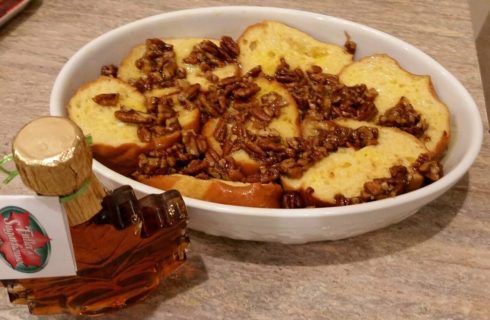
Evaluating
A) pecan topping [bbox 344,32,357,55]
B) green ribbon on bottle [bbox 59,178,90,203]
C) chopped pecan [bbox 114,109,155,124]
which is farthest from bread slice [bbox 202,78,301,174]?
green ribbon on bottle [bbox 59,178,90,203]

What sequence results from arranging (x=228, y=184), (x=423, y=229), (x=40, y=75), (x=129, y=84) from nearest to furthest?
(x=228, y=184)
(x=423, y=229)
(x=129, y=84)
(x=40, y=75)

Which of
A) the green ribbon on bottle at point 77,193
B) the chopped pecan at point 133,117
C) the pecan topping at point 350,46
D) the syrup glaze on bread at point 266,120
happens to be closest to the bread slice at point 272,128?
the syrup glaze on bread at point 266,120

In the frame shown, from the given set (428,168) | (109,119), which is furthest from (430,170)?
(109,119)

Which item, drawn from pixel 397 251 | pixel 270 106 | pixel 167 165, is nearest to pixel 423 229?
pixel 397 251

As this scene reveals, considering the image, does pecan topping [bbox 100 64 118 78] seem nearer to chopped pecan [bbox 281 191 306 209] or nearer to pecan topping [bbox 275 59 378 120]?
pecan topping [bbox 275 59 378 120]

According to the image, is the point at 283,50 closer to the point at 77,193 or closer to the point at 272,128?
the point at 272,128

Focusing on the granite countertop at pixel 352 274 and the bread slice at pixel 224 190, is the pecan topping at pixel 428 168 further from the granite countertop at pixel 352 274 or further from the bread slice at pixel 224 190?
the bread slice at pixel 224 190

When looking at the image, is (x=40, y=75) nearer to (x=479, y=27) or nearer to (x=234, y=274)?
(x=234, y=274)
